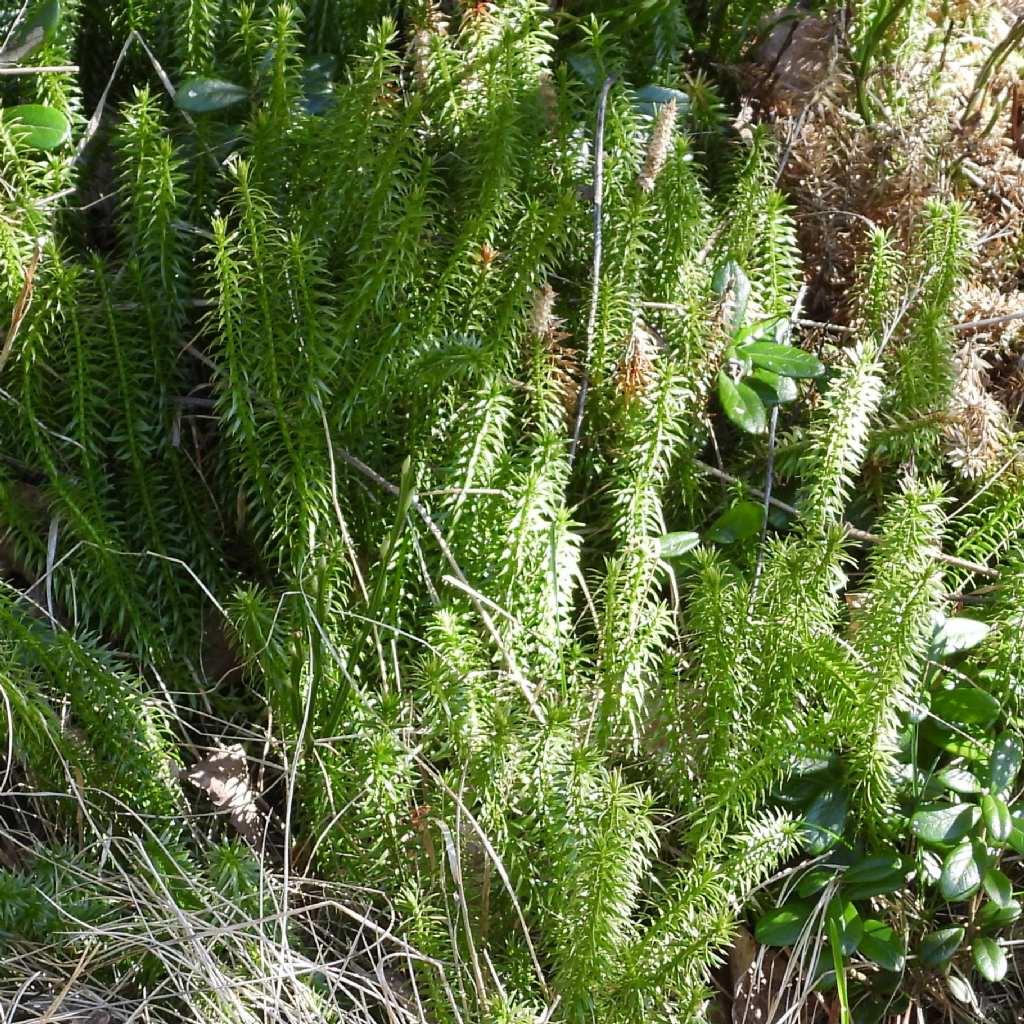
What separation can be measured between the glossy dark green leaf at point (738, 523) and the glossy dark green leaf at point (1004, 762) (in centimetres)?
53

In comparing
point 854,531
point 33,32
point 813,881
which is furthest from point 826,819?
point 33,32

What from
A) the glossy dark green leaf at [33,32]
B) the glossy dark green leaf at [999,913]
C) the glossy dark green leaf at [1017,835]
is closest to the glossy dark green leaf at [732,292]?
the glossy dark green leaf at [1017,835]

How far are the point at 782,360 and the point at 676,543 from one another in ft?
1.26

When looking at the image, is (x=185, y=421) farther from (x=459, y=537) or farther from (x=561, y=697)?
(x=561, y=697)

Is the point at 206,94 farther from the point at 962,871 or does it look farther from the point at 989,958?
the point at 989,958

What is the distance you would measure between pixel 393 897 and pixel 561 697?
15.4 inches

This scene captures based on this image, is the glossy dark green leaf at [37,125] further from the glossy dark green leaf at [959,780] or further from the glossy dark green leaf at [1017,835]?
the glossy dark green leaf at [1017,835]

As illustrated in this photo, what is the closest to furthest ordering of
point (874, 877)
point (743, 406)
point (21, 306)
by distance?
1. point (21, 306)
2. point (874, 877)
3. point (743, 406)

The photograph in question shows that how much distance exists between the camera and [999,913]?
1.85 meters

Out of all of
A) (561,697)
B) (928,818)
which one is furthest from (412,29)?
(928,818)

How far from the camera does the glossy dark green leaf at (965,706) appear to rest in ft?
6.06

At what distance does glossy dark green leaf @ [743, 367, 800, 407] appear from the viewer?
1973 millimetres

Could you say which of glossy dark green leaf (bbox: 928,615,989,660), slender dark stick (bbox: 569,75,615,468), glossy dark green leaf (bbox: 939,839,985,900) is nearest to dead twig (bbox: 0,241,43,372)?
slender dark stick (bbox: 569,75,615,468)

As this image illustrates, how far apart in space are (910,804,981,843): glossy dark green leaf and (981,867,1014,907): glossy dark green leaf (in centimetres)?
8
